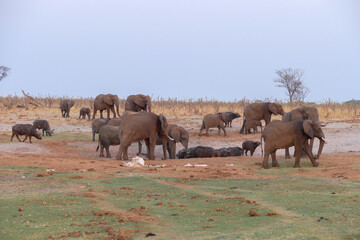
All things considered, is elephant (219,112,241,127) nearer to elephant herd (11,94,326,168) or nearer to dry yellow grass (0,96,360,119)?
elephant herd (11,94,326,168)

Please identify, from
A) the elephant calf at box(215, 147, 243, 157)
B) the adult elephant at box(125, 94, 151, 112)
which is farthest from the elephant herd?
the adult elephant at box(125, 94, 151, 112)

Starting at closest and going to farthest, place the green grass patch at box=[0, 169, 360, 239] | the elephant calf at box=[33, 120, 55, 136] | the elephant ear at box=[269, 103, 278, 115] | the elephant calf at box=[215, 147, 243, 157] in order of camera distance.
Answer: the green grass patch at box=[0, 169, 360, 239], the elephant calf at box=[215, 147, 243, 157], the elephant ear at box=[269, 103, 278, 115], the elephant calf at box=[33, 120, 55, 136]

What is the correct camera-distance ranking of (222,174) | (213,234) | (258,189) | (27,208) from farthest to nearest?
1. (222,174)
2. (258,189)
3. (27,208)
4. (213,234)

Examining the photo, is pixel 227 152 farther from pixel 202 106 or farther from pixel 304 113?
pixel 202 106

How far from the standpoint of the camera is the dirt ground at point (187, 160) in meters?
15.2

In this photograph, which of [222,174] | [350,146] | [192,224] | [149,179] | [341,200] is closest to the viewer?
[192,224]

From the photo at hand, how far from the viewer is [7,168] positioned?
16.0 meters

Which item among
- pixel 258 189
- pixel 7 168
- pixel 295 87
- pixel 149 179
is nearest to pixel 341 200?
pixel 258 189

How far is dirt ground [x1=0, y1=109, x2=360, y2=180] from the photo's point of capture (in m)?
15.2

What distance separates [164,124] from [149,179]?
21.9 ft

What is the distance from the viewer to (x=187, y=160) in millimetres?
19188

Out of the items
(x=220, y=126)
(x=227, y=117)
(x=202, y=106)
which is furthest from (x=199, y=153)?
(x=202, y=106)

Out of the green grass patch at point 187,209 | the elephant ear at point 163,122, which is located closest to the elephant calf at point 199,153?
the elephant ear at point 163,122

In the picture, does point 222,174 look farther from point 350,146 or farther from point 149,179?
point 350,146
